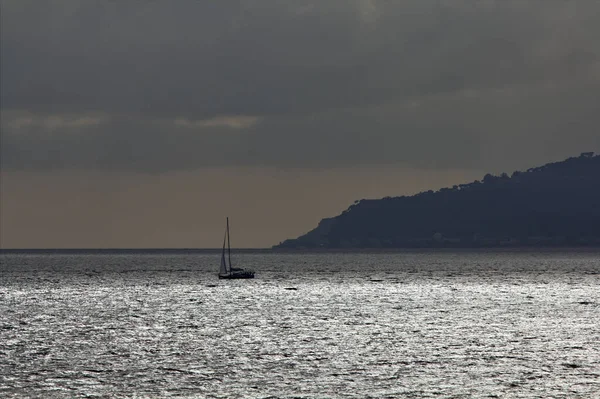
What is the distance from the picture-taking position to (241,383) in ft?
202

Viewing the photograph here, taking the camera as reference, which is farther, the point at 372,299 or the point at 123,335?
the point at 372,299

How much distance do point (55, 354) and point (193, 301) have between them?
72.8 meters

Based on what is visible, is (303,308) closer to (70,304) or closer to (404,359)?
(70,304)

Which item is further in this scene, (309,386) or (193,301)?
(193,301)

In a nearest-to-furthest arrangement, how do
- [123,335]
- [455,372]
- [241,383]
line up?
[241,383]
[455,372]
[123,335]

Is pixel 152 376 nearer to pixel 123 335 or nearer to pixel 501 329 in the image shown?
pixel 123 335

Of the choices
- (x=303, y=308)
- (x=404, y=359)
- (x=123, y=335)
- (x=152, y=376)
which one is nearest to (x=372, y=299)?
(x=303, y=308)

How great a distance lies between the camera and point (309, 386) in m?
60.0

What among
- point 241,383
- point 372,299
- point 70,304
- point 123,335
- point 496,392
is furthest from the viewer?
point 372,299

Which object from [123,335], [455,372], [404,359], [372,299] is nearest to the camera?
[455,372]

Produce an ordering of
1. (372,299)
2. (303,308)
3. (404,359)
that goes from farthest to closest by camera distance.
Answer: (372,299) < (303,308) < (404,359)

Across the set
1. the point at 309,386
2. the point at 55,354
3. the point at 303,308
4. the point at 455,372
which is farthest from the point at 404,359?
the point at 303,308

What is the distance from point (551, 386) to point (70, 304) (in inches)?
4008

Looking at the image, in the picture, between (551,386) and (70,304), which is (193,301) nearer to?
(70,304)
